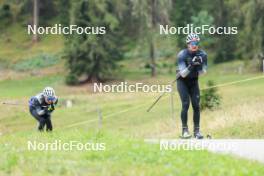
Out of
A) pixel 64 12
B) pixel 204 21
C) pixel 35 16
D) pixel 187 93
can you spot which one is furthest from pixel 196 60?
pixel 35 16

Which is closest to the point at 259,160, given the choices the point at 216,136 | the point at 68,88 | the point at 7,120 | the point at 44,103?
the point at 216,136

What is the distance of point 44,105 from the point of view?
1856cm

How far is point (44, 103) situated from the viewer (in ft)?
60.8

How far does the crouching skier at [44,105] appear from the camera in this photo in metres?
18.2

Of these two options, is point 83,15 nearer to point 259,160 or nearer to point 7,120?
point 7,120

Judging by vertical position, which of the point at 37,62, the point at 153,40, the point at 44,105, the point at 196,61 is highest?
the point at 153,40

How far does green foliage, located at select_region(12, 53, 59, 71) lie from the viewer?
69688mm

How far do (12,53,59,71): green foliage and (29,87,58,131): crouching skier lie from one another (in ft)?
167

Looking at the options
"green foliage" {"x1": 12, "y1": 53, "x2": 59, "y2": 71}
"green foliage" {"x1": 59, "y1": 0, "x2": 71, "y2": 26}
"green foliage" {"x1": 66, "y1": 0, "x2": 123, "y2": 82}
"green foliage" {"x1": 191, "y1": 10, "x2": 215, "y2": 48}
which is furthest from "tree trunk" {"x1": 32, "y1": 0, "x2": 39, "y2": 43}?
"green foliage" {"x1": 191, "y1": 10, "x2": 215, "y2": 48}

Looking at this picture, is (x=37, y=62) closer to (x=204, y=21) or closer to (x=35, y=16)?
(x=35, y=16)

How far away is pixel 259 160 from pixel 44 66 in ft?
196

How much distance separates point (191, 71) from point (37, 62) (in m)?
57.6

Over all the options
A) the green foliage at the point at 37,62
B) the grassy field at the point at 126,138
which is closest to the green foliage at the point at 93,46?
the green foliage at the point at 37,62

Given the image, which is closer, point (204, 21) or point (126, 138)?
point (126, 138)
